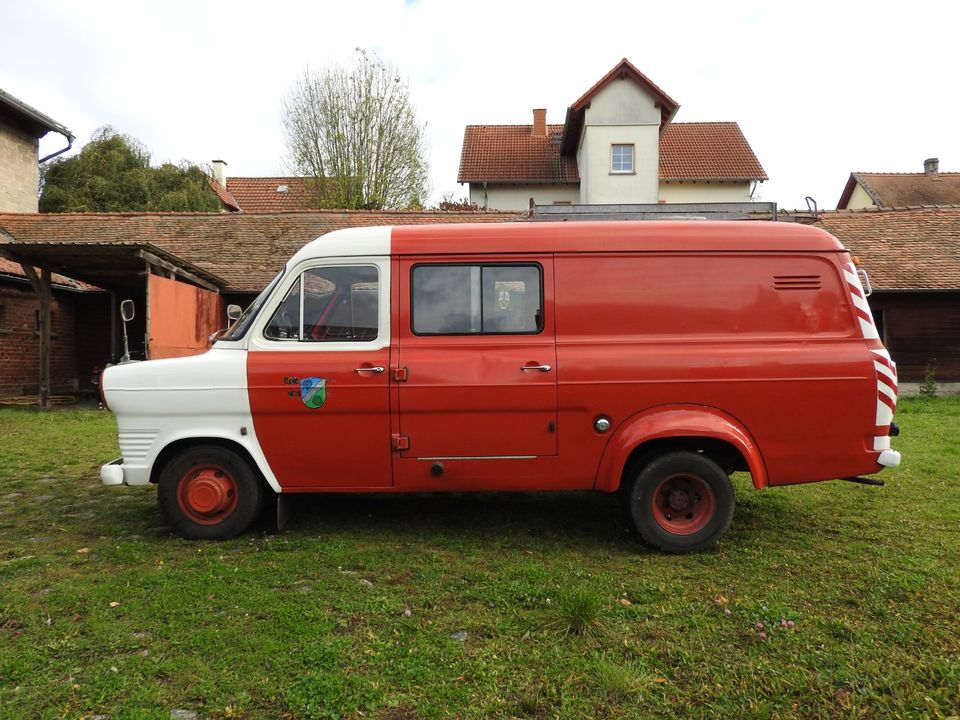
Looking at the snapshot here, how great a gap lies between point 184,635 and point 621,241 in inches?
148

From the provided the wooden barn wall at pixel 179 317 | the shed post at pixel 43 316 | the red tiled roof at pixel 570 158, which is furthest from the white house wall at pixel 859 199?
the shed post at pixel 43 316

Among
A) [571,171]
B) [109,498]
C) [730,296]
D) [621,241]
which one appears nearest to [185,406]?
[109,498]

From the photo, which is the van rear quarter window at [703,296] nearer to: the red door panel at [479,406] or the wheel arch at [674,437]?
the red door panel at [479,406]

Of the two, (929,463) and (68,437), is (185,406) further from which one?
(929,463)

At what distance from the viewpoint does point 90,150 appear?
85.3 ft

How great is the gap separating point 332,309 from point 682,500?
2993 mm

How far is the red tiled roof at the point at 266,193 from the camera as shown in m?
29.3

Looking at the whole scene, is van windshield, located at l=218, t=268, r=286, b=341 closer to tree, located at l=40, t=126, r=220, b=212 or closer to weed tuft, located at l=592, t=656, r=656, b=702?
weed tuft, located at l=592, t=656, r=656, b=702

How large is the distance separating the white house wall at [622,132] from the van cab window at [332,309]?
900 inches

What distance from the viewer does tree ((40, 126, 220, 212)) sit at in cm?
2489

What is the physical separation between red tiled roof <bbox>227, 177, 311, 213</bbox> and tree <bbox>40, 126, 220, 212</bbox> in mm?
3748

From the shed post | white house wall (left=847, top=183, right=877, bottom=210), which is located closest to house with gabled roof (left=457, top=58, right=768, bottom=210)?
white house wall (left=847, top=183, right=877, bottom=210)

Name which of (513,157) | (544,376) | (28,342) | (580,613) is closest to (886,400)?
(544,376)

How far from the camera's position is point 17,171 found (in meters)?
19.7
